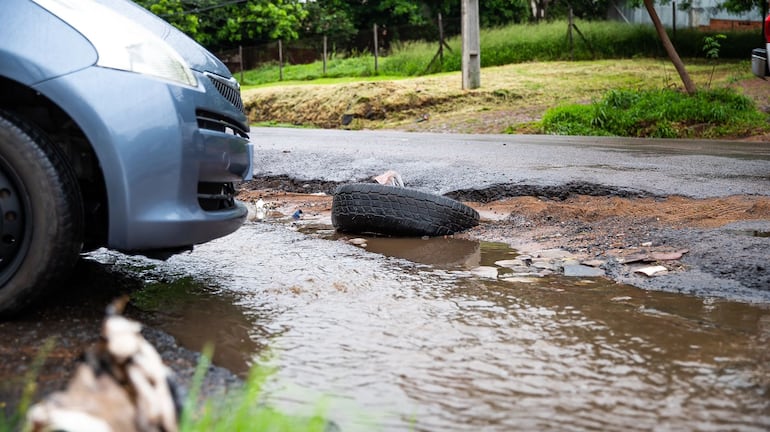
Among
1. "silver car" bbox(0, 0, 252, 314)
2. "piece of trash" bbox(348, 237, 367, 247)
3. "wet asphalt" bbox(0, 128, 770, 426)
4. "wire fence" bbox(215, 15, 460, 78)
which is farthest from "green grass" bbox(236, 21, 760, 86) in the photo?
"silver car" bbox(0, 0, 252, 314)

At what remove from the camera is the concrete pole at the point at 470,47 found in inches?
818

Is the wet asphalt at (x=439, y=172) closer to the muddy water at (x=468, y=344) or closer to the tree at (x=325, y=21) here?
the muddy water at (x=468, y=344)

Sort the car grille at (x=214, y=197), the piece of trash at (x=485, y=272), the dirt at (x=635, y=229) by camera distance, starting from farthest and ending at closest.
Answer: the piece of trash at (x=485, y=272)
the dirt at (x=635, y=229)
the car grille at (x=214, y=197)

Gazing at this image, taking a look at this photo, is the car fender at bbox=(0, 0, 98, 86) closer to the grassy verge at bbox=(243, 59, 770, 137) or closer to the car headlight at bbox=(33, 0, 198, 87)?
the car headlight at bbox=(33, 0, 198, 87)

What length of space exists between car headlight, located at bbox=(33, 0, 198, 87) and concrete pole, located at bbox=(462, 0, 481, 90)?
17.5 m

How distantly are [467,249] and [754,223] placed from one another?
6.17 ft

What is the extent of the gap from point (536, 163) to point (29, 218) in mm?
6418

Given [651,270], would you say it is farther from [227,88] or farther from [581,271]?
[227,88]

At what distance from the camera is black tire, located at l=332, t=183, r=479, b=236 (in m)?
6.01

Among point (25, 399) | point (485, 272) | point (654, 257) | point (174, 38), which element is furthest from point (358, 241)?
point (25, 399)

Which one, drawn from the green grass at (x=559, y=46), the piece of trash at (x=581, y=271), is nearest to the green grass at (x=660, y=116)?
the green grass at (x=559, y=46)

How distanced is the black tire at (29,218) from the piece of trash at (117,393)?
197cm

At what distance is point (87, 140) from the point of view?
11.8 feet

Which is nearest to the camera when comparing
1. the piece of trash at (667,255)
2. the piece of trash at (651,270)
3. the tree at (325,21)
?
the piece of trash at (651,270)
